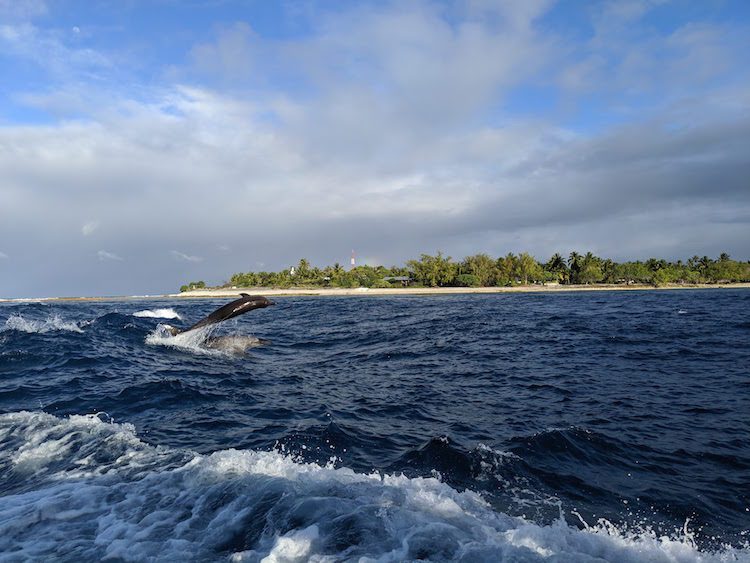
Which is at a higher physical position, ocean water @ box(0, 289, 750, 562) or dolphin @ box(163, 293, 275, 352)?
dolphin @ box(163, 293, 275, 352)

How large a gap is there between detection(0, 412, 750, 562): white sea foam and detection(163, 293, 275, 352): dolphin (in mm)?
7801

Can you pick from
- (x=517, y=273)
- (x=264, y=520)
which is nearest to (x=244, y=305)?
(x=264, y=520)

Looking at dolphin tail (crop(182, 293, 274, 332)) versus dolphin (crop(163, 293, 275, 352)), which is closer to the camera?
dolphin tail (crop(182, 293, 274, 332))

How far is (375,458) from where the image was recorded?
6703 millimetres

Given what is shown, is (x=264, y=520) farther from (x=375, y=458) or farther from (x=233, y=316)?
(x=233, y=316)

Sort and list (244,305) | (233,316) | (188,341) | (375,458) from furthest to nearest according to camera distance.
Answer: (188,341) → (233,316) → (244,305) → (375,458)

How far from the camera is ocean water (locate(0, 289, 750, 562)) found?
13.8ft

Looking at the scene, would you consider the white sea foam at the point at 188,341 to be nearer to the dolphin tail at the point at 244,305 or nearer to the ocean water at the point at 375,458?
the ocean water at the point at 375,458

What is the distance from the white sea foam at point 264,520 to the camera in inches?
155

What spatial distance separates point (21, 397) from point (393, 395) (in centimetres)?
851

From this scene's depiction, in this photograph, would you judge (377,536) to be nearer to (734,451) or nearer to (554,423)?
(554,423)

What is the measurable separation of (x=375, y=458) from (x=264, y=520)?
2.55 meters

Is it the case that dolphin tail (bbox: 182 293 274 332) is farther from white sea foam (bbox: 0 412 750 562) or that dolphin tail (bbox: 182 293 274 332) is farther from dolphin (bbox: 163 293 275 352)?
white sea foam (bbox: 0 412 750 562)

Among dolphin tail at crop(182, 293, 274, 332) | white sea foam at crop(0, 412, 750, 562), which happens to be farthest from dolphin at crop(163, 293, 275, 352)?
white sea foam at crop(0, 412, 750, 562)
